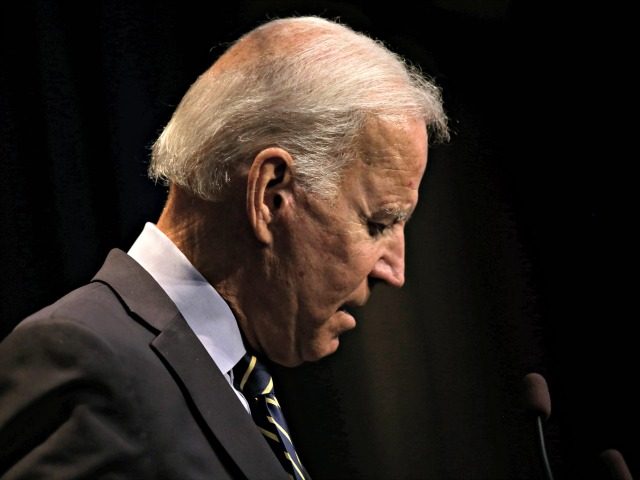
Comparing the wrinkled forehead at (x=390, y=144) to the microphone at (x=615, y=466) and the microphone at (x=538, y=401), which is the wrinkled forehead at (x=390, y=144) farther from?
the microphone at (x=615, y=466)

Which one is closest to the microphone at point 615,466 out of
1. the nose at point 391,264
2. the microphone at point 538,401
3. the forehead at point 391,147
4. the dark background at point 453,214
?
the microphone at point 538,401

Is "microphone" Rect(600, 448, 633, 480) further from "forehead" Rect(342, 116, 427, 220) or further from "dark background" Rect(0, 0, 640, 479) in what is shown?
A: "dark background" Rect(0, 0, 640, 479)

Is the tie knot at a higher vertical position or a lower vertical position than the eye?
lower

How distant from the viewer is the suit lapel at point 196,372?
3.90 ft

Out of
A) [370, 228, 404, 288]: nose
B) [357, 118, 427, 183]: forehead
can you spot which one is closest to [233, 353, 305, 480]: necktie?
[370, 228, 404, 288]: nose

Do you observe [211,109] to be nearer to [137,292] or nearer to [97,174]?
[137,292]

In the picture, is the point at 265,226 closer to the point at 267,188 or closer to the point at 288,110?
the point at 267,188

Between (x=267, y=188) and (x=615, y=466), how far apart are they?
67cm

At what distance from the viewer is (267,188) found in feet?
4.45

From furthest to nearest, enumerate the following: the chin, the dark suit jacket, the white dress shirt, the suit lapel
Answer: the chin, the white dress shirt, the suit lapel, the dark suit jacket

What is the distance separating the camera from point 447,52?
2.37 metres

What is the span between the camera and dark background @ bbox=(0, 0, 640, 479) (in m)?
1.95

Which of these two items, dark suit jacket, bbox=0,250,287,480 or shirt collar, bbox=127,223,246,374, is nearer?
dark suit jacket, bbox=0,250,287,480

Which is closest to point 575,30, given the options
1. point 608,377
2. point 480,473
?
A: point 608,377
